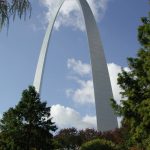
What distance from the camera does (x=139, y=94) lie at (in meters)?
29.0

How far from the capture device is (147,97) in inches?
1121

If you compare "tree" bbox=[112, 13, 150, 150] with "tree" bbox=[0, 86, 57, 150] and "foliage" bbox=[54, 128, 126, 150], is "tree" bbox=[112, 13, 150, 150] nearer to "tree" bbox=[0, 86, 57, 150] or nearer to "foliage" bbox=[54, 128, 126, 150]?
"tree" bbox=[0, 86, 57, 150]

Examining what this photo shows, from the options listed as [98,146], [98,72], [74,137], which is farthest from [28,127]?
[74,137]

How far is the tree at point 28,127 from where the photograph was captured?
4041cm

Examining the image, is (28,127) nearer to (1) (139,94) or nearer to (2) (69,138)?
(1) (139,94)

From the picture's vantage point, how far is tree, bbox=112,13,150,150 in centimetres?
2742

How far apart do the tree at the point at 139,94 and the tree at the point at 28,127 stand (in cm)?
1260

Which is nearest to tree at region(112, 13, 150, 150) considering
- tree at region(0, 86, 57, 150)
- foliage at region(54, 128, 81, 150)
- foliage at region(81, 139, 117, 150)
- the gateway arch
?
tree at region(0, 86, 57, 150)

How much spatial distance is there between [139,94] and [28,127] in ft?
49.2

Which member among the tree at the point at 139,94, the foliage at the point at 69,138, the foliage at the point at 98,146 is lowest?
the tree at the point at 139,94

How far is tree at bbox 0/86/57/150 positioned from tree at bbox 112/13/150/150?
12.6 metres

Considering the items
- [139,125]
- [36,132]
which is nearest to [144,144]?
[139,125]

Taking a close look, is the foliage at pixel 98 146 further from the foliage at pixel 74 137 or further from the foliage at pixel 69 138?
the foliage at pixel 69 138

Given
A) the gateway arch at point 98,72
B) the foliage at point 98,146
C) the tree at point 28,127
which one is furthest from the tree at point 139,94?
the gateway arch at point 98,72
